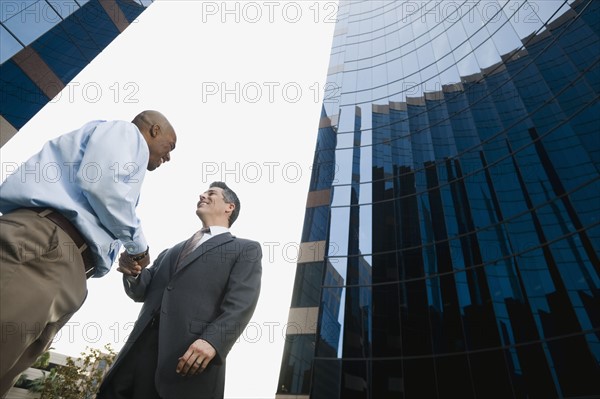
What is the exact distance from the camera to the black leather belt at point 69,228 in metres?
1.96

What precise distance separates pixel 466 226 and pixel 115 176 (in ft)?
47.8

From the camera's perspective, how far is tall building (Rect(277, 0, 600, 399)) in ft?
35.1

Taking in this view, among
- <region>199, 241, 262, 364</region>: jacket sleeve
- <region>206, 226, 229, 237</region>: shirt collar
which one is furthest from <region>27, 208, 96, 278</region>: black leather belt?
<region>206, 226, 229, 237</region>: shirt collar

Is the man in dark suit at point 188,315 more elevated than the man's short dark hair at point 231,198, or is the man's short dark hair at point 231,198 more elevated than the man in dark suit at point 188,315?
the man's short dark hair at point 231,198

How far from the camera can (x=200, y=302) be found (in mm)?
2455

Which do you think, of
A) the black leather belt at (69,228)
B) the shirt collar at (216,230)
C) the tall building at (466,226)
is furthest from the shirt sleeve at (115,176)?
the tall building at (466,226)

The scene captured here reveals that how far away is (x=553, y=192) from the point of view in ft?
38.8

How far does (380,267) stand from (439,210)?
3692 millimetres

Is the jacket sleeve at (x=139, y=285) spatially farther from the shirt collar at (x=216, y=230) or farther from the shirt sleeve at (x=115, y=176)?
the shirt collar at (x=216, y=230)

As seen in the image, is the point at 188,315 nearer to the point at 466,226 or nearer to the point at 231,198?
the point at 231,198

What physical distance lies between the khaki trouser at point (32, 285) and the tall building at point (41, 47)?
1042 centimetres

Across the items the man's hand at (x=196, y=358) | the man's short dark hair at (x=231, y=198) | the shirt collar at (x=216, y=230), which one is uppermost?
the man's short dark hair at (x=231, y=198)

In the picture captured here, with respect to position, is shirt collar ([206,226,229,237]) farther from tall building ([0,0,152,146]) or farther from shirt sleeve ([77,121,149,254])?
tall building ([0,0,152,146])

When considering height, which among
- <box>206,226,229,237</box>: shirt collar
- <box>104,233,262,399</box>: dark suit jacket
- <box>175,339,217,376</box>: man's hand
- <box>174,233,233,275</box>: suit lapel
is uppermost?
<box>206,226,229,237</box>: shirt collar
